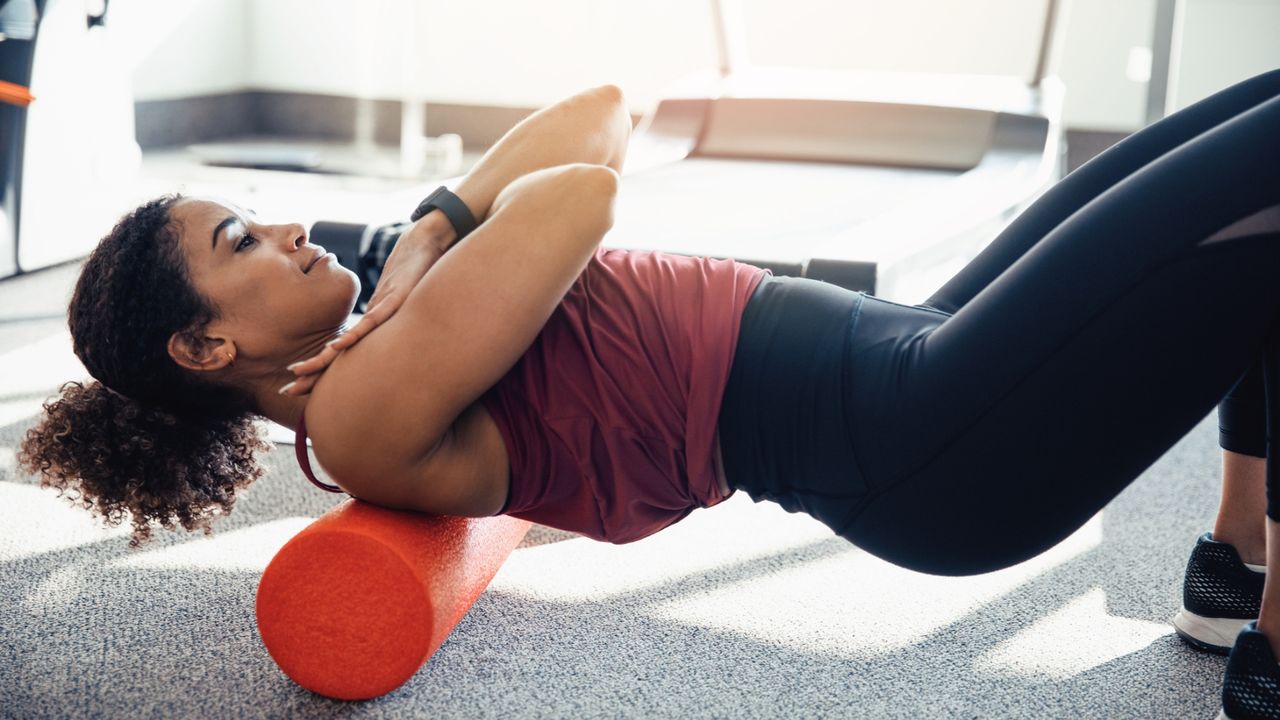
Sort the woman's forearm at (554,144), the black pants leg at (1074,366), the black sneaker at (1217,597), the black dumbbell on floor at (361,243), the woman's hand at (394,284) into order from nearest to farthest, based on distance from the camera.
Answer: the black pants leg at (1074,366)
the woman's hand at (394,284)
the woman's forearm at (554,144)
the black sneaker at (1217,597)
the black dumbbell on floor at (361,243)

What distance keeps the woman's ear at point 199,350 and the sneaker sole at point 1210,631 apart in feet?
4.28

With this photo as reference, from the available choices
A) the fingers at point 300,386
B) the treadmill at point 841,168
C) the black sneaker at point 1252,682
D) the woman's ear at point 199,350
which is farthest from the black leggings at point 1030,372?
the treadmill at point 841,168

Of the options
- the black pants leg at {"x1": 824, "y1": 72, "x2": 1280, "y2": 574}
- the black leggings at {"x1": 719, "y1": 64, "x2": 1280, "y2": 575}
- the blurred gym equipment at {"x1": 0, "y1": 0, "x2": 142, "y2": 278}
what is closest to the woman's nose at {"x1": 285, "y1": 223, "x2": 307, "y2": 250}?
the black leggings at {"x1": 719, "y1": 64, "x2": 1280, "y2": 575}

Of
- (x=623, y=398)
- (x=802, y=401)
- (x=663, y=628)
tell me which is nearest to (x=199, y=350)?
(x=623, y=398)

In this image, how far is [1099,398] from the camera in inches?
37.7

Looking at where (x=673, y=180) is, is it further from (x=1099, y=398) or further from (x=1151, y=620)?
(x=1099, y=398)

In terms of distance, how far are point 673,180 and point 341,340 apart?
7.32ft

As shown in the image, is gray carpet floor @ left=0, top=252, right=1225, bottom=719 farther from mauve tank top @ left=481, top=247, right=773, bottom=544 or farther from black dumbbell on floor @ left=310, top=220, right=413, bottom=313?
black dumbbell on floor @ left=310, top=220, right=413, bottom=313

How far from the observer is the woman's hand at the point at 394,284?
3.53 ft

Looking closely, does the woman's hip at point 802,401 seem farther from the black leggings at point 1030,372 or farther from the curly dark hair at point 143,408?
the curly dark hair at point 143,408

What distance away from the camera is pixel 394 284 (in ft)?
3.78

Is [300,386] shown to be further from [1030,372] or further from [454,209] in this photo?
[1030,372]

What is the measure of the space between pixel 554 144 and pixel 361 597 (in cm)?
58

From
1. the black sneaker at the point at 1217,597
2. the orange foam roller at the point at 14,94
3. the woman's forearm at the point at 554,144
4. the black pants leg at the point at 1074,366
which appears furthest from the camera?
the orange foam roller at the point at 14,94
